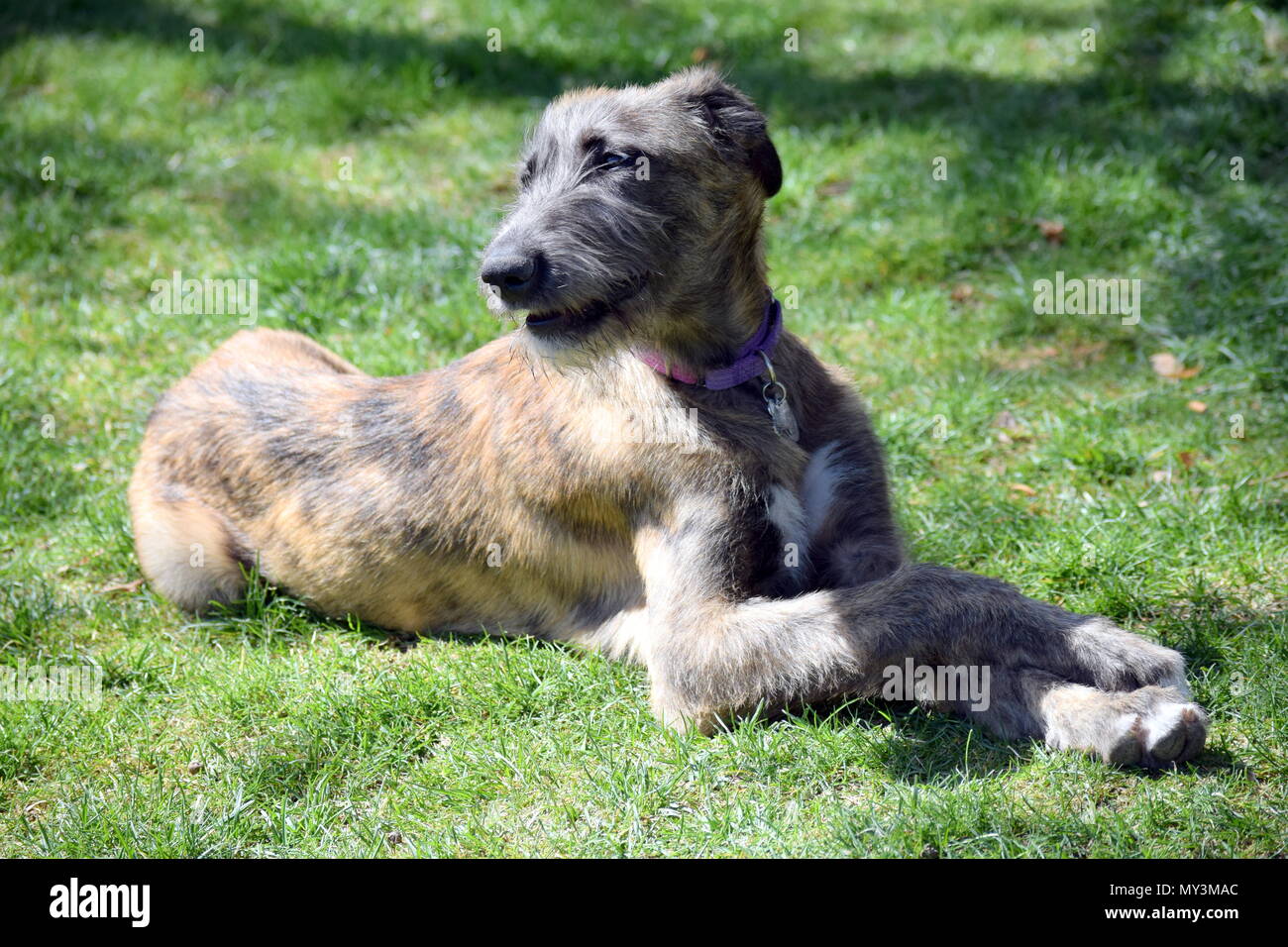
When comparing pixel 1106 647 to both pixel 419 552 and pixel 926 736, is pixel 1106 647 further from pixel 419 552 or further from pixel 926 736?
pixel 419 552

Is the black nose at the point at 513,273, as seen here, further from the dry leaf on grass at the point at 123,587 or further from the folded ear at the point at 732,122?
the dry leaf on grass at the point at 123,587

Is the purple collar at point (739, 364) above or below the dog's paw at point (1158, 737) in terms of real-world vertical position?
above

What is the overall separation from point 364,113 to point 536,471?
17.5 ft

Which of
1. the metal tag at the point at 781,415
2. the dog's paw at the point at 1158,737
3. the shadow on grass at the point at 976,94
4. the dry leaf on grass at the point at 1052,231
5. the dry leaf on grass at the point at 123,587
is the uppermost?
the shadow on grass at the point at 976,94

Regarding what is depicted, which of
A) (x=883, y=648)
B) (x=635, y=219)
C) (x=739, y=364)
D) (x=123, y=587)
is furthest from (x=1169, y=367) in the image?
(x=123, y=587)

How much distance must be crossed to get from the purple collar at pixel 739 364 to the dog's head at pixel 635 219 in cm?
6

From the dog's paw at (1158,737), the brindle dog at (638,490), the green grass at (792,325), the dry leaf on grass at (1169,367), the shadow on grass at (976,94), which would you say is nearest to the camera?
the dog's paw at (1158,737)

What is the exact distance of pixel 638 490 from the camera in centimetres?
458

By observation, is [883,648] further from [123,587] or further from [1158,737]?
[123,587]

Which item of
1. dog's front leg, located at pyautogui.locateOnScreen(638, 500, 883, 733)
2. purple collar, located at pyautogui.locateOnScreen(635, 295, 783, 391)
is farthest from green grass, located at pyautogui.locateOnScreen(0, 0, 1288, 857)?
purple collar, located at pyautogui.locateOnScreen(635, 295, 783, 391)

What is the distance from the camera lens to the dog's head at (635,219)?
4.25 m

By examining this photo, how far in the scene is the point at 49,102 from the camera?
9359mm

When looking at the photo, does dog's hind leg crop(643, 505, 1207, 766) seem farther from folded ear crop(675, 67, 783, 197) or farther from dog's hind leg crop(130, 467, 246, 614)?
dog's hind leg crop(130, 467, 246, 614)

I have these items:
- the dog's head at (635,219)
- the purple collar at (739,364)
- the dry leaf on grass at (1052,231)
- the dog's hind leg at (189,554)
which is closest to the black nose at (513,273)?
the dog's head at (635,219)
